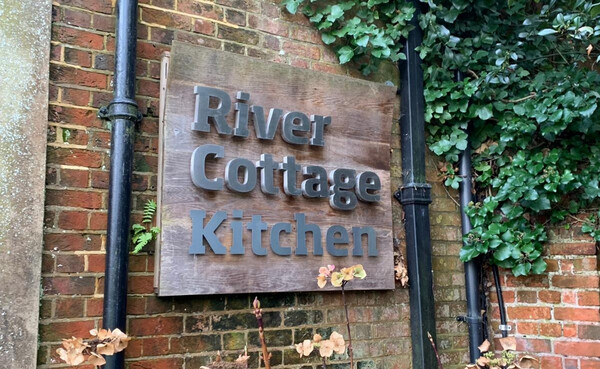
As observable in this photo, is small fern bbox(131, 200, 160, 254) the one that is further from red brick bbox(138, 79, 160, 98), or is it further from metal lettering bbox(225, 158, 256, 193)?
red brick bbox(138, 79, 160, 98)

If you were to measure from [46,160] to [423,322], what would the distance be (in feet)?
6.52

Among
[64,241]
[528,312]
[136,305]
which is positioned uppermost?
[64,241]

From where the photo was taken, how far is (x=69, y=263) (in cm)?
212

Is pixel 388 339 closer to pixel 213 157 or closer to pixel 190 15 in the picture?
pixel 213 157

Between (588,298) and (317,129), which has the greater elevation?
(317,129)

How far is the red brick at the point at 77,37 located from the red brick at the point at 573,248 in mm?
2536

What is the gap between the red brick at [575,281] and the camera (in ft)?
9.59

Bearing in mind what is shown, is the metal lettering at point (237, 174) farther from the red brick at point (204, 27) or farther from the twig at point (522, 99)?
the twig at point (522, 99)

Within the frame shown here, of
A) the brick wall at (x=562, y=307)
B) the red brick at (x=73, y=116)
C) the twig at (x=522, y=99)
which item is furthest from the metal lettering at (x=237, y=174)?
the brick wall at (x=562, y=307)

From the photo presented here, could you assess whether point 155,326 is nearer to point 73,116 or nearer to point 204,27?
point 73,116

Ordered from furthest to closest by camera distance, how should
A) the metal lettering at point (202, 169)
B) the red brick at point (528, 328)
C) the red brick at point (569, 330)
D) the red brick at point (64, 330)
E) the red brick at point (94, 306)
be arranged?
the red brick at point (528, 328) < the red brick at point (569, 330) < the metal lettering at point (202, 169) < the red brick at point (94, 306) < the red brick at point (64, 330)

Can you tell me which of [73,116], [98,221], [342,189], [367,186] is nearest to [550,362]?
[367,186]

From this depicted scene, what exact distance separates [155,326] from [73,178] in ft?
2.24

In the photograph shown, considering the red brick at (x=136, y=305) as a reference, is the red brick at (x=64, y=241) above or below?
above
